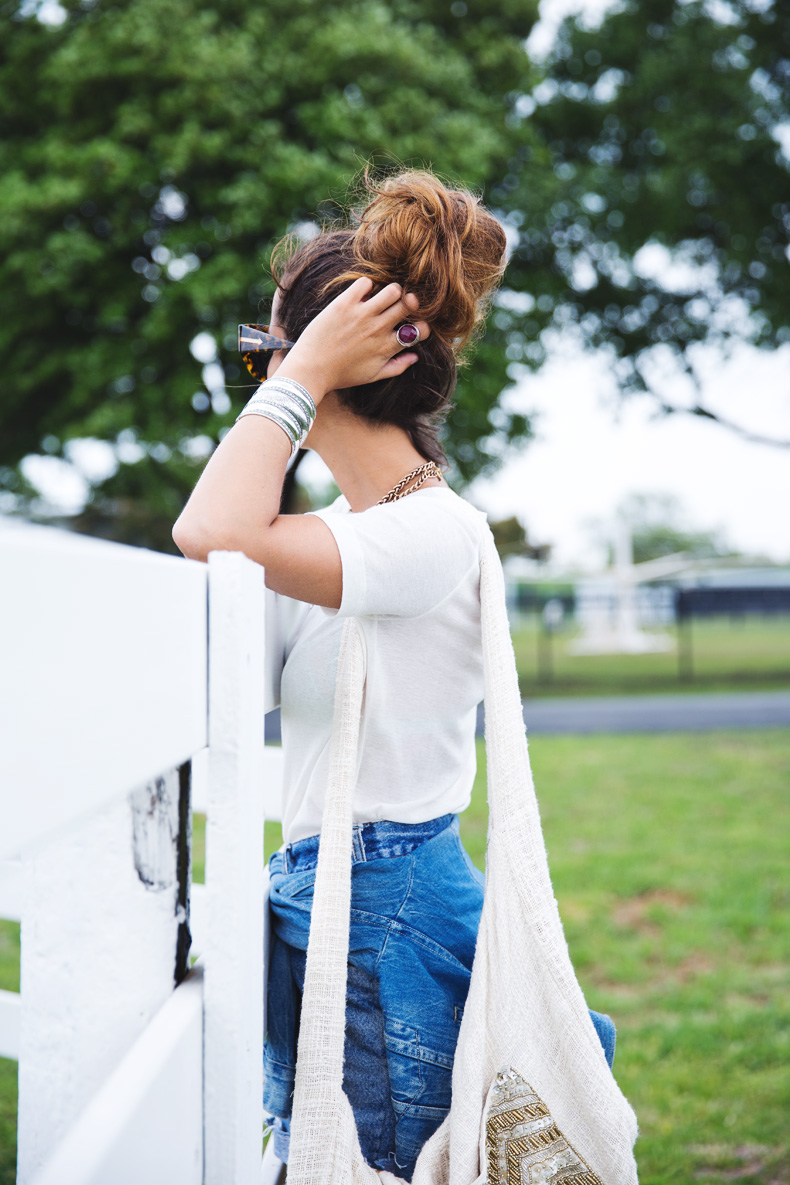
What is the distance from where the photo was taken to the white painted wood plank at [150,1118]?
21.8 inches

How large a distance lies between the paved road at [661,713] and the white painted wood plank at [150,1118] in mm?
8871

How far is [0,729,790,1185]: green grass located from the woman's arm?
7.16 ft

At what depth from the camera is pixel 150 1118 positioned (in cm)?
62

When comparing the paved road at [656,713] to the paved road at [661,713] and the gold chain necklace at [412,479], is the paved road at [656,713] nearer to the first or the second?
the paved road at [661,713]

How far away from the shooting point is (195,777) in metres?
1.41

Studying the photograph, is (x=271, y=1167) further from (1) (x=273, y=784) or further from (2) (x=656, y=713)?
(2) (x=656, y=713)

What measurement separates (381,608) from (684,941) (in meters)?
3.56

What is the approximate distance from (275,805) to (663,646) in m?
26.7

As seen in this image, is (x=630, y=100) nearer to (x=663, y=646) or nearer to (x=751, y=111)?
(x=751, y=111)

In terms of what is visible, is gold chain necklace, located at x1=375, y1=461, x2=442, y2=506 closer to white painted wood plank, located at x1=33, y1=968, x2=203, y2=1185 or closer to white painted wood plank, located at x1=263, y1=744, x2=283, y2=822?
white painted wood plank, located at x1=263, y1=744, x2=283, y2=822

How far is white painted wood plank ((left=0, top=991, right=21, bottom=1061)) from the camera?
167cm

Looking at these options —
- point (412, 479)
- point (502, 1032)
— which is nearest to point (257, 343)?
point (412, 479)

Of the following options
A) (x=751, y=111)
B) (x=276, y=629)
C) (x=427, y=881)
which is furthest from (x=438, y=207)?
(x=751, y=111)

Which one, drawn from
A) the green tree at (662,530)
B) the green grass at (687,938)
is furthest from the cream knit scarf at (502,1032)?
the green tree at (662,530)
